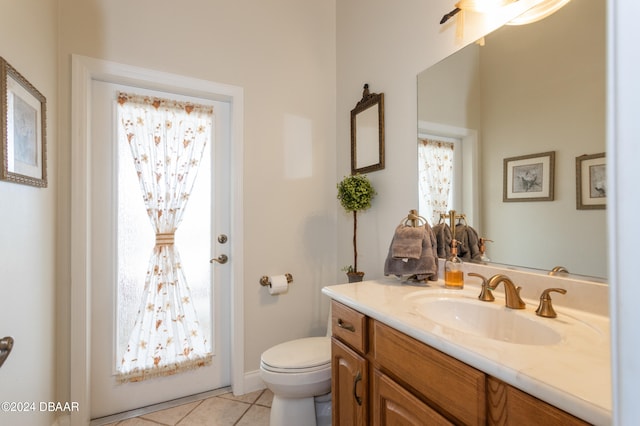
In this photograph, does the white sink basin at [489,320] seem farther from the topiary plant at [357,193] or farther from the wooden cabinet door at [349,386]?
the topiary plant at [357,193]

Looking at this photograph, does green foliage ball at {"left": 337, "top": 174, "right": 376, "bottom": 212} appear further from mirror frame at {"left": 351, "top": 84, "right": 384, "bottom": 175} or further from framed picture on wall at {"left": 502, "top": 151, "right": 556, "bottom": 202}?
framed picture on wall at {"left": 502, "top": 151, "right": 556, "bottom": 202}

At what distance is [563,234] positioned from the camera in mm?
999

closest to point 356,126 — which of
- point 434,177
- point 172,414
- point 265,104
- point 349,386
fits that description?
point 265,104

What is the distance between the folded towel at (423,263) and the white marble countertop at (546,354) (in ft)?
0.75

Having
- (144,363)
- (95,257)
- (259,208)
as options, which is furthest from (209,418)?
(259,208)

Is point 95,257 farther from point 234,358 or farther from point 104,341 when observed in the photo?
point 234,358

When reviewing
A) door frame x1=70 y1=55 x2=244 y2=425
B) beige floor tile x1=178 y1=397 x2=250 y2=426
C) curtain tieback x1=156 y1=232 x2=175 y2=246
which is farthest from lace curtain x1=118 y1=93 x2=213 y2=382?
beige floor tile x1=178 y1=397 x2=250 y2=426

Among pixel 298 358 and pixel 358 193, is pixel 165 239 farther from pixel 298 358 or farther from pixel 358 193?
pixel 358 193

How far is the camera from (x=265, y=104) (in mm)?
2123

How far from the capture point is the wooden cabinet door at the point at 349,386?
1.08 meters

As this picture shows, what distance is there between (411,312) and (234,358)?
4.90 ft

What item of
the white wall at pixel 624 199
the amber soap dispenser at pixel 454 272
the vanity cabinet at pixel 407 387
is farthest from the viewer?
the amber soap dispenser at pixel 454 272

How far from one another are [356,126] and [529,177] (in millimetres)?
1226

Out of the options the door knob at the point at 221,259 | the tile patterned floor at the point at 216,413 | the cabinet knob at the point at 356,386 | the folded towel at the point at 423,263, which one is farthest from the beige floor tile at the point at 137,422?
the folded towel at the point at 423,263
